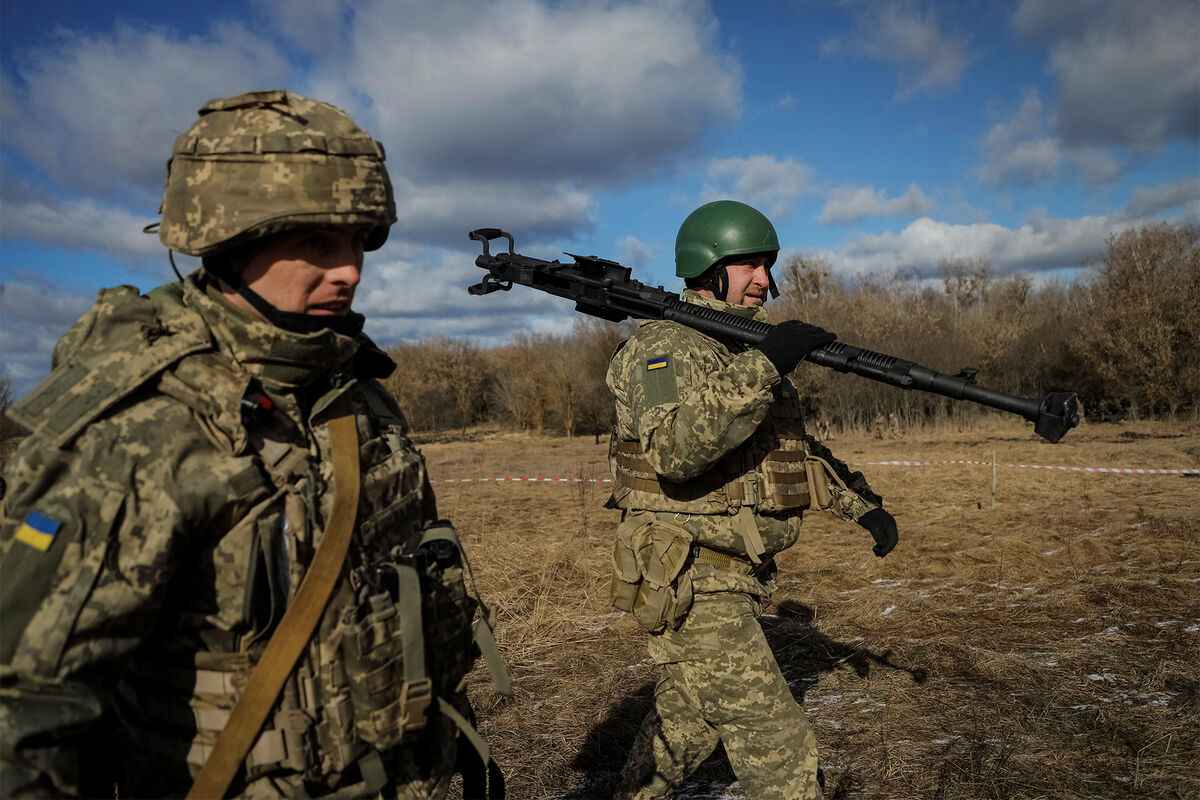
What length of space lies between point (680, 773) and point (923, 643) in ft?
10.1

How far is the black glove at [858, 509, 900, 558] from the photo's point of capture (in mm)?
3555

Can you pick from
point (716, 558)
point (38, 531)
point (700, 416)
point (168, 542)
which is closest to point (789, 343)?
point (700, 416)

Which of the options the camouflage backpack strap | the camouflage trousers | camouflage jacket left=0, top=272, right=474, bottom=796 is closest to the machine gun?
the camouflage trousers

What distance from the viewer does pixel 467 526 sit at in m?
9.48

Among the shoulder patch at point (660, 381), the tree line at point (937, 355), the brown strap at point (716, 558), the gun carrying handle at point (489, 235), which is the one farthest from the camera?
the tree line at point (937, 355)

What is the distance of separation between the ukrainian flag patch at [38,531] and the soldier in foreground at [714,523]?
201 centimetres

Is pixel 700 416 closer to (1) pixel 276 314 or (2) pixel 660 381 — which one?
(2) pixel 660 381

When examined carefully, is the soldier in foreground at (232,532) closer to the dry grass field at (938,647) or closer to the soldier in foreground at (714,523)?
the soldier in foreground at (714,523)

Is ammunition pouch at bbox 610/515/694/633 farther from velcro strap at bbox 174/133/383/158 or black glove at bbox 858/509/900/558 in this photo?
velcro strap at bbox 174/133/383/158

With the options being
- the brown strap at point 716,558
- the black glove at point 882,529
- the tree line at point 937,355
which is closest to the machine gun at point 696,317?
the black glove at point 882,529

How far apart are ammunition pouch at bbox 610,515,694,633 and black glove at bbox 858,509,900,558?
105 centimetres

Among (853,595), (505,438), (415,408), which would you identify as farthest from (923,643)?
(415,408)

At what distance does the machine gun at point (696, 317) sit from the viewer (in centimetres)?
298

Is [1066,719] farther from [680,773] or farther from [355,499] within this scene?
[355,499]
